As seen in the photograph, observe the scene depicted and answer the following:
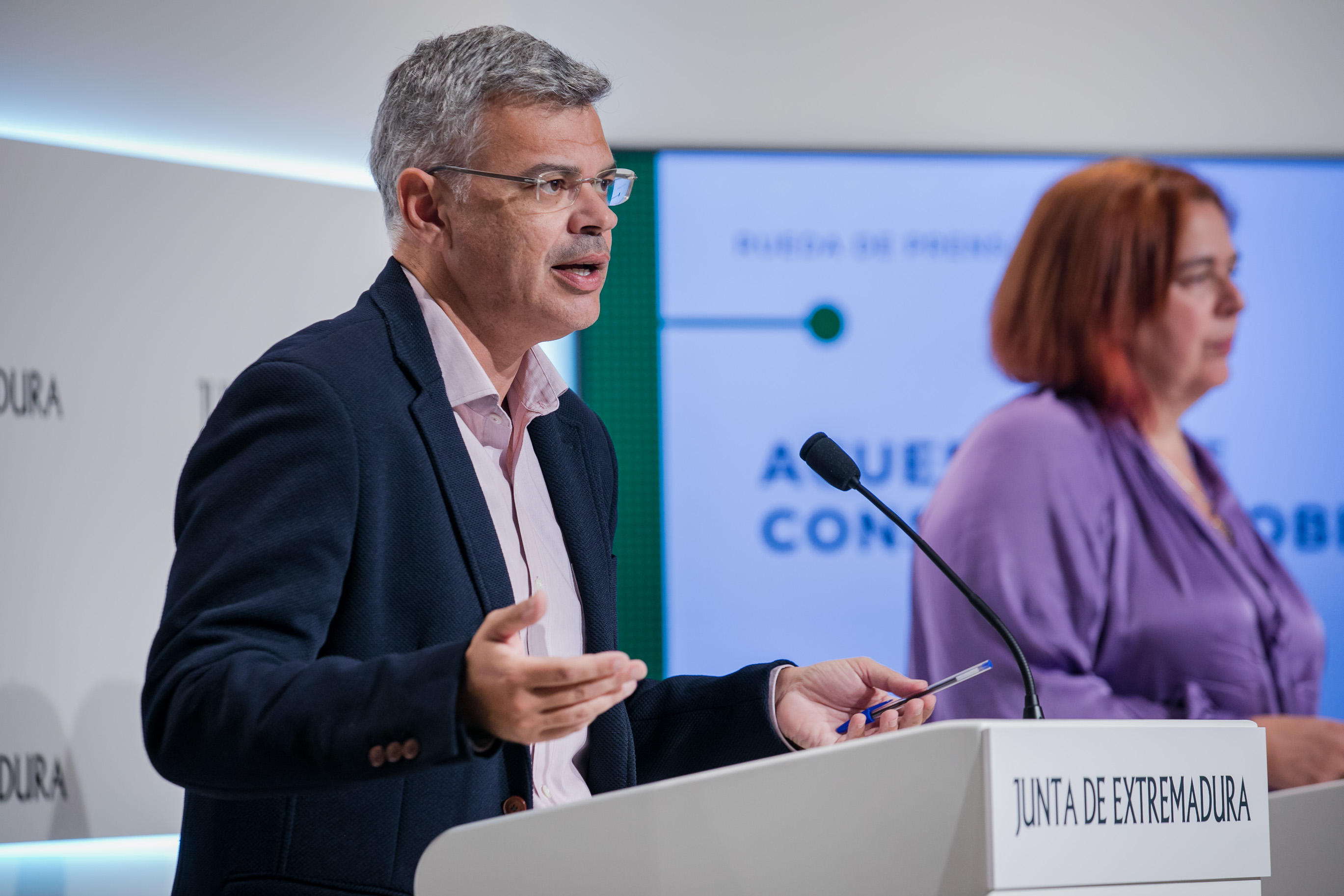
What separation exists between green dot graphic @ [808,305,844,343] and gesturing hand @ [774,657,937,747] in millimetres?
1875

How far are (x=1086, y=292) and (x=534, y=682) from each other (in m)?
2.87

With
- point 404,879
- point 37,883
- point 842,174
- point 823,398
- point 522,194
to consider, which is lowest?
point 37,883

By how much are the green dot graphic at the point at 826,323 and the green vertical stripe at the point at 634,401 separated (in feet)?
1.43

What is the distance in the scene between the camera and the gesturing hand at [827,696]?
5.08ft

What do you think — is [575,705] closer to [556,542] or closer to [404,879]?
[404,879]

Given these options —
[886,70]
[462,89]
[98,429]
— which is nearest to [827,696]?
[462,89]

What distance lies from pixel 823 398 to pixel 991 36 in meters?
1.16

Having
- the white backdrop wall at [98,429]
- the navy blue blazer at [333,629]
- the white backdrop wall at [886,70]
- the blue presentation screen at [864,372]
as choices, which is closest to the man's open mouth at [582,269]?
the navy blue blazer at [333,629]

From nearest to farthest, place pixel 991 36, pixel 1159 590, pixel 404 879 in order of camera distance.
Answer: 1. pixel 404 879
2. pixel 1159 590
3. pixel 991 36

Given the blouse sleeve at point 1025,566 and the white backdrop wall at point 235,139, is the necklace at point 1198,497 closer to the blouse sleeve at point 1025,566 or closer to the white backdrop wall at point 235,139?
the blouse sleeve at point 1025,566

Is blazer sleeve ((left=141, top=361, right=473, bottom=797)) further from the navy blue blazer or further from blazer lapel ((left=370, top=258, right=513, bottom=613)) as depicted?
blazer lapel ((left=370, top=258, right=513, bottom=613))

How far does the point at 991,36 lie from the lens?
11.6ft

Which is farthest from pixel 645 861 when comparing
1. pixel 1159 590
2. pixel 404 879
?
pixel 1159 590

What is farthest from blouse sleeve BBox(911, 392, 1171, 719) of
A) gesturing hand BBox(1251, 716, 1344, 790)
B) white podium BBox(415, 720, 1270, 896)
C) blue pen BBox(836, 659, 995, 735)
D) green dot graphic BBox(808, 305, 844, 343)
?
white podium BBox(415, 720, 1270, 896)
